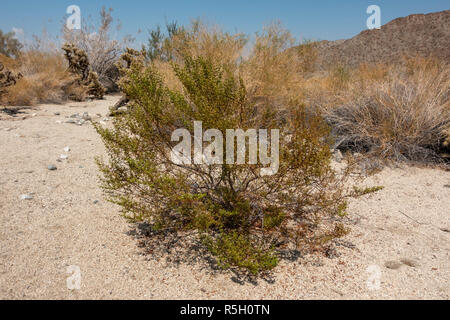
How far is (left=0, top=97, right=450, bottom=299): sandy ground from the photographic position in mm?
2203

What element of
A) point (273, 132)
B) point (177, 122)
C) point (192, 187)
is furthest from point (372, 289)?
point (177, 122)

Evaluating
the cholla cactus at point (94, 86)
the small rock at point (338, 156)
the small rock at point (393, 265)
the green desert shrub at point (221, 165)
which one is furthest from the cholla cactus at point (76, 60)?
the small rock at point (393, 265)

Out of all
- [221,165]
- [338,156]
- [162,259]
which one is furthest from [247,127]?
[338,156]

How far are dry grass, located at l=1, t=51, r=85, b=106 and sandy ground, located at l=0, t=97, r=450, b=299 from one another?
5.49 meters

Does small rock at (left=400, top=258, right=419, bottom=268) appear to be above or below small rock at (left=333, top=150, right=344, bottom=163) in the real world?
below

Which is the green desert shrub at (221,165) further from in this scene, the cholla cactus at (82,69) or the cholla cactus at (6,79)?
the cholla cactus at (82,69)

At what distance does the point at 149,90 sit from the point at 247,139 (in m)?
0.92

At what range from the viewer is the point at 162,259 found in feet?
8.39

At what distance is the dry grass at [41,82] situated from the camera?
8.66m

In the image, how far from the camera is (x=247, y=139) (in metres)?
2.40

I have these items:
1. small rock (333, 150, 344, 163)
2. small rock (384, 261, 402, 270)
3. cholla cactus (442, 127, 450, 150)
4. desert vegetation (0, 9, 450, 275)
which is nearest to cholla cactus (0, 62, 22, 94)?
desert vegetation (0, 9, 450, 275)

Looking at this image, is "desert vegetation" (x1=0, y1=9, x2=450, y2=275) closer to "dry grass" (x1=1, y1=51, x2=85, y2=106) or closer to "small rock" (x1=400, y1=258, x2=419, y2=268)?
"dry grass" (x1=1, y1=51, x2=85, y2=106)

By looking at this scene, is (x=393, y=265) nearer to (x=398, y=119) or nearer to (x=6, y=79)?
(x=398, y=119)

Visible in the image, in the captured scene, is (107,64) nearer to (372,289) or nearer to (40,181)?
(40,181)
